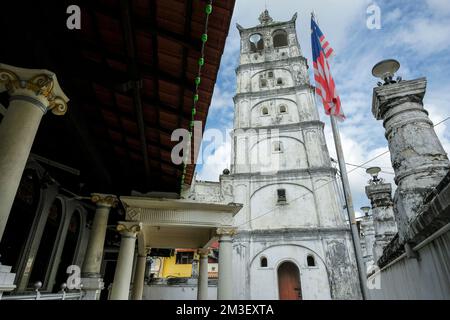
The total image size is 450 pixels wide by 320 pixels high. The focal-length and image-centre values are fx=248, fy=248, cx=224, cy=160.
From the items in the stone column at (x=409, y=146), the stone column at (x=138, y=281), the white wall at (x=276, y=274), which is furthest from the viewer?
the white wall at (x=276, y=274)

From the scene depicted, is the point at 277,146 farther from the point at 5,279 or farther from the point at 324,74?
the point at 5,279

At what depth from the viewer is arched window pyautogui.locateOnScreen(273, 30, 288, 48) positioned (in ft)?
96.4

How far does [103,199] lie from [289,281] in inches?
610

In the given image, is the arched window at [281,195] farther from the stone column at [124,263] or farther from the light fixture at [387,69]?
the light fixture at [387,69]

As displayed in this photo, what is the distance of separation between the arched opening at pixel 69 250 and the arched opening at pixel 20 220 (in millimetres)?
1965

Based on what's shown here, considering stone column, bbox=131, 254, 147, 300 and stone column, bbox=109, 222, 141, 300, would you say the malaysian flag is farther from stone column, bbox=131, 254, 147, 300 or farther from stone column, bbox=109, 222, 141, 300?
stone column, bbox=131, 254, 147, 300

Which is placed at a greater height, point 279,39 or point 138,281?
Answer: point 279,39

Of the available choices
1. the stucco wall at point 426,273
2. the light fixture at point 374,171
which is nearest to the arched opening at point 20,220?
the stucco wall at point 426,273

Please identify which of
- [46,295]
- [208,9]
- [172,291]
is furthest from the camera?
[172,291]

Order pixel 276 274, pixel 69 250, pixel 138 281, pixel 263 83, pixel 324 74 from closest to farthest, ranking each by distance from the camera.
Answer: pixel 324 74
pixel 69 250
pixel 138 281
pixel 276 274
pixel 263 83

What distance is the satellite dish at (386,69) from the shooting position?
4.29 m

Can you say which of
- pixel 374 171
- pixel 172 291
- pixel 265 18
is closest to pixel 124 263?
pixel 374 171

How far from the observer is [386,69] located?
4352 mm

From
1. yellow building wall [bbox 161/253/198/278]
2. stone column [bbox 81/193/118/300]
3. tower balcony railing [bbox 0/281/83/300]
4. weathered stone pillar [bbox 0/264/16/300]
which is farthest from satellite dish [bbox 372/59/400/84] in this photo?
yellow building wall [bbox 161/253/198/278]
